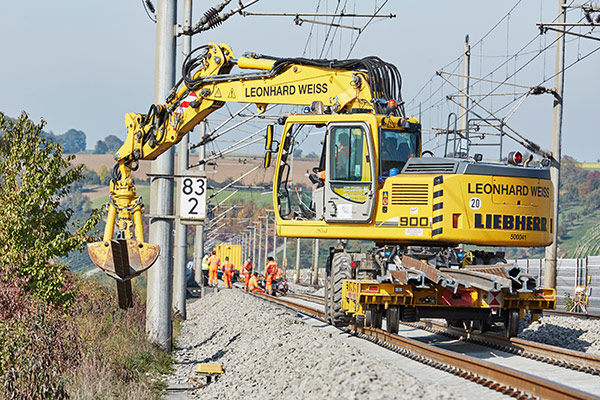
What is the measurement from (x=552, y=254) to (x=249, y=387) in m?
15.1

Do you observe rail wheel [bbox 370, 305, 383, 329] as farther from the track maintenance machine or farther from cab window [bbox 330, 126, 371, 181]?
cab window [bbox 330, 126, 371, 181]

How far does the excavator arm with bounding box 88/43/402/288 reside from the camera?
14.4m

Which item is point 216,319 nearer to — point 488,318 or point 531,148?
point 488,318

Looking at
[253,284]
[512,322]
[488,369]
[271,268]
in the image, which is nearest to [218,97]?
[512,322]

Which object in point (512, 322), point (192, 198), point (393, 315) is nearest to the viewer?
point (512, 322)

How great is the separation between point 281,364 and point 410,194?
13.6 ft

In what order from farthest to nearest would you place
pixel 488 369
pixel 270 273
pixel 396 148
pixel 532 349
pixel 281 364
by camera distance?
pixel 270 273 → pixel 396 148 → pixel 532 349 → pixel 281 364 → pixel 488 369

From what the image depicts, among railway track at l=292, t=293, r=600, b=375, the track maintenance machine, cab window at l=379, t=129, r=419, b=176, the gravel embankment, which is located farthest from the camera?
the gravel embankment

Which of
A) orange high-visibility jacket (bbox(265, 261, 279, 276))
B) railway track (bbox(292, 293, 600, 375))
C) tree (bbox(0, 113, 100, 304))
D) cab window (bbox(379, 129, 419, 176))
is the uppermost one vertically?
cab window (bbox(379, 129, 419, 176))

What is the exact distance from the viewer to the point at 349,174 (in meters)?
15.4

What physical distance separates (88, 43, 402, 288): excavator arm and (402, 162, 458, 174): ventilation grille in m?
1.12

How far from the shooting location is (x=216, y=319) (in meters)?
22.4

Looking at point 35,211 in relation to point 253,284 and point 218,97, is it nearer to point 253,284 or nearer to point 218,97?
point 218,97

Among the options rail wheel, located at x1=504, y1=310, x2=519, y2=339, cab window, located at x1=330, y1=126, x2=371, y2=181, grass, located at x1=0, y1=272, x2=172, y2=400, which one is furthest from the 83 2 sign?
rail wheel, located at x1=504, y1=310, x2=519, y2=339
